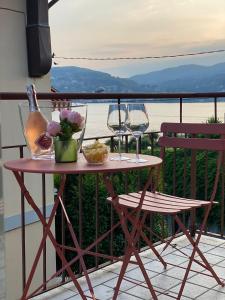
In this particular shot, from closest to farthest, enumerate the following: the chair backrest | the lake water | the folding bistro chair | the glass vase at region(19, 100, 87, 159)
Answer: the glass vase at region(19, 100, 87, 159)
the folding bistro chair
the lake water
the chair backrest

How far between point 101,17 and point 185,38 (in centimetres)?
259

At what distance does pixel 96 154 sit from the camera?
2334 millimetres

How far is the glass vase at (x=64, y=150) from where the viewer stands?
2354 millimetres

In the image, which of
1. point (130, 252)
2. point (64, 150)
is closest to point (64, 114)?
point (64, 150)

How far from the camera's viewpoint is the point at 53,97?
285cm

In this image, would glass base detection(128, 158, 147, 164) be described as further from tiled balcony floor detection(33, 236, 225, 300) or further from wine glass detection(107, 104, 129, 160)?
tiled balcony floor detection(33, 236, 225, 300)

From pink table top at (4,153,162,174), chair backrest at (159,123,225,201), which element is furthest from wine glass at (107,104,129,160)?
chair backrest at (159,123,225,201)

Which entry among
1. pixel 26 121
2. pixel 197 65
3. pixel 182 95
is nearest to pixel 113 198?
pixel 26 121

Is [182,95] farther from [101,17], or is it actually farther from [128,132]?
[101,17]

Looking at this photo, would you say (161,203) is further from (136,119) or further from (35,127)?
(35,127)

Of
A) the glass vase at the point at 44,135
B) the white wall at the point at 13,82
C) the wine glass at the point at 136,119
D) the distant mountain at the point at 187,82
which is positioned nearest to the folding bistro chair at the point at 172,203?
the wine glass at the point at 136,119

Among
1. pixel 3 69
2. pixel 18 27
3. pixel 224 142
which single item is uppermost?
pixel 18 27

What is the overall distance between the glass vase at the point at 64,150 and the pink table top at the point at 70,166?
0.13ft

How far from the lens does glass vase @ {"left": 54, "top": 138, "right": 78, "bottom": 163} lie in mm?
2354
